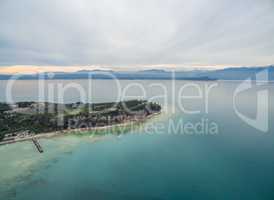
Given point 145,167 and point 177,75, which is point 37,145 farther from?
point 177,75

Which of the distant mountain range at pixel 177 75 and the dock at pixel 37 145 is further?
the distant mountain range at pixel 177 75

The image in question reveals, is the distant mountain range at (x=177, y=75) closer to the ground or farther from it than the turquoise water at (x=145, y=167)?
farther from it

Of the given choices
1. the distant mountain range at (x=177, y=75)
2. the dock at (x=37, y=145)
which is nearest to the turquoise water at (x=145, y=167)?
the dock at (x=37, y=145)

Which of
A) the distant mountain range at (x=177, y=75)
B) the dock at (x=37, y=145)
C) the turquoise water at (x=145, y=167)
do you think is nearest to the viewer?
the turquoise water at (x=145, y=167)

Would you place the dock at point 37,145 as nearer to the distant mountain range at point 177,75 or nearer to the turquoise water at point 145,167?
the turquoise water at point 145,167

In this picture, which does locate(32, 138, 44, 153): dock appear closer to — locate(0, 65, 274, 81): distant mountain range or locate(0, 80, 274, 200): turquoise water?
locate(0, 80, 274, 200): turquoise water

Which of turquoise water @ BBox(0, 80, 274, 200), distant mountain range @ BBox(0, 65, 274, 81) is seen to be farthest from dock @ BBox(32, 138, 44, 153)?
distant mountain range @ BBox(0, 65, 274, 81)

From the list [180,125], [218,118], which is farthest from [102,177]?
[218,118]

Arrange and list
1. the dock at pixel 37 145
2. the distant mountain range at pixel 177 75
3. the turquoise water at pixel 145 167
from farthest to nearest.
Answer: the distant mountain range at pixel 177 75 < the dock at pixel 37 145 < the turquoise water at pixel 145 167
